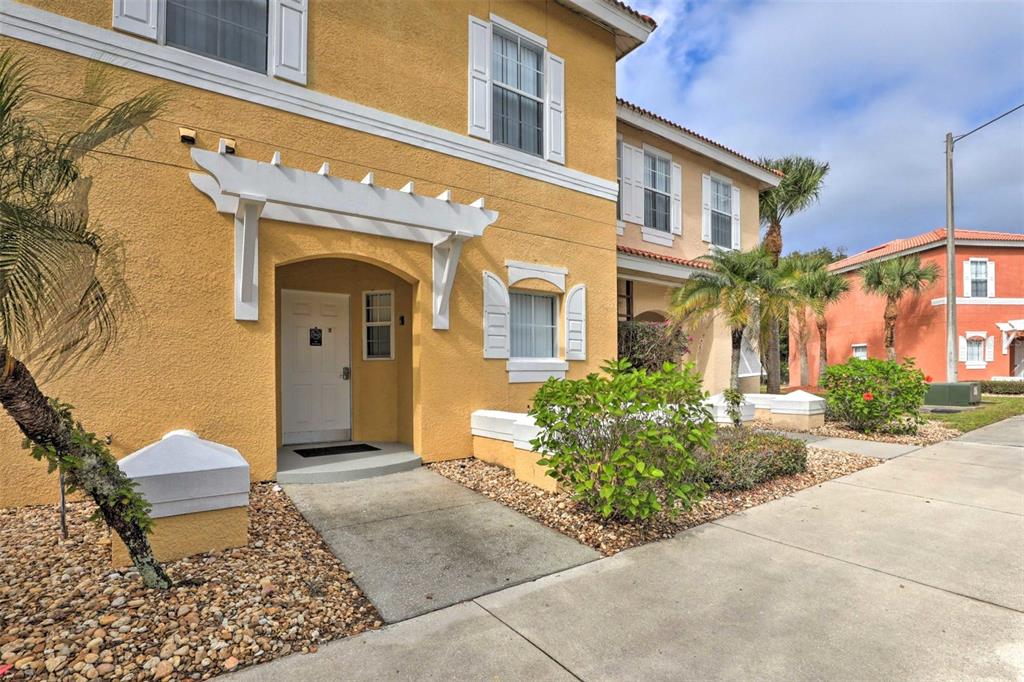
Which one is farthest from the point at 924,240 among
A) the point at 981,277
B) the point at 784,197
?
the point at 784,197

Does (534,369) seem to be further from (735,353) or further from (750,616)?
(735,353)

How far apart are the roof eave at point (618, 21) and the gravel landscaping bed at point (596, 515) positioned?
7.51 metres

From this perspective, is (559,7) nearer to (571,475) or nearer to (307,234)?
(307,234)

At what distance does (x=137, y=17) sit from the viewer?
206 inches

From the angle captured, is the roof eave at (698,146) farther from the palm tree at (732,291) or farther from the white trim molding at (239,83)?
the white trim molding at (239,83)

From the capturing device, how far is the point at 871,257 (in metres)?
26.3

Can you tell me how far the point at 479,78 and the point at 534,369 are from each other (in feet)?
14.5

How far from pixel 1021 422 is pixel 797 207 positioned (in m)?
9.40

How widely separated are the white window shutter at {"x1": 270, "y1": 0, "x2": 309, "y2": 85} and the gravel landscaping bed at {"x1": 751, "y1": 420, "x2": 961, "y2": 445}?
963cm

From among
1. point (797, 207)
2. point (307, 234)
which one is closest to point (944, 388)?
point (797, 207)

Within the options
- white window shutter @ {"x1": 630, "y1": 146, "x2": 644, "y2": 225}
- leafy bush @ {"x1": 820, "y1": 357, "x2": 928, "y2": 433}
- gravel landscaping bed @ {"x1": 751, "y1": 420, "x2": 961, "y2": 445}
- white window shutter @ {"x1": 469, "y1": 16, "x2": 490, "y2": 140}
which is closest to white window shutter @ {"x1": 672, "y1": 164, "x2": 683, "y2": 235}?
white window shutter @ {"x1": 630, "y1": 146, "x2": 644, "y2": 225}

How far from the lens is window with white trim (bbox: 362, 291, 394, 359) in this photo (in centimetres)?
800

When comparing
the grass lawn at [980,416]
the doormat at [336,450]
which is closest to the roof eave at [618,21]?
the doormat at [336,450]

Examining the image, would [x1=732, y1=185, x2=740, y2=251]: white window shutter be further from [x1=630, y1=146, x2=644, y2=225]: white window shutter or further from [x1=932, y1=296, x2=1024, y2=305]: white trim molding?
[x1=932, y1=296, x2=1024, y2=305]: white trim molding
